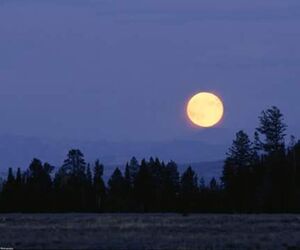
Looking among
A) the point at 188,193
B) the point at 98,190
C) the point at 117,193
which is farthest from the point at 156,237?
the point at 98,190

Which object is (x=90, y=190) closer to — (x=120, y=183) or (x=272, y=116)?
(x=120, y=183)

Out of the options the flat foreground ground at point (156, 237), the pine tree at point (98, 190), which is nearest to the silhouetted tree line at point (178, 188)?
the pine tree at point (98, 190)

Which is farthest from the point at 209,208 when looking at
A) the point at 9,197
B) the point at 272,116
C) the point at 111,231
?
the point at 111,231

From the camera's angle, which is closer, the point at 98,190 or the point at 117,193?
the point at 117,193

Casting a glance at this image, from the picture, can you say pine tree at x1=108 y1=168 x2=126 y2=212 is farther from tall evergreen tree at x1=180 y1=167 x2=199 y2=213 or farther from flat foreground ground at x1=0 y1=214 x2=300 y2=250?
flat foreground ground at x1=0 y1=214 x2=300 y2=250

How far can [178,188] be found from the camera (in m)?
121

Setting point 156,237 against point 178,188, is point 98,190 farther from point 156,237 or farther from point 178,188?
point 156,237

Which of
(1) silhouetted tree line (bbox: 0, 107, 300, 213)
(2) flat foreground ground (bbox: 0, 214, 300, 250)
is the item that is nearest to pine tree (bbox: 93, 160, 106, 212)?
(1) silhouetted tree line (bbox: 0, 107, 300, 213)

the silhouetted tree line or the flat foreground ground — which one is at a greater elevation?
the silhouetted tree line

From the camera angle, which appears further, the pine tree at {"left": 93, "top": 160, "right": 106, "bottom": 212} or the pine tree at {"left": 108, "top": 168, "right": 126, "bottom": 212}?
the pine tree at {"left": 93, "top": 160, "right": 106, "bottom": 212}

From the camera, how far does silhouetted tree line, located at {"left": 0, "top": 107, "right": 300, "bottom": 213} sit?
333 feet

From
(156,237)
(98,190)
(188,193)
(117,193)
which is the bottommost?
(156,237)

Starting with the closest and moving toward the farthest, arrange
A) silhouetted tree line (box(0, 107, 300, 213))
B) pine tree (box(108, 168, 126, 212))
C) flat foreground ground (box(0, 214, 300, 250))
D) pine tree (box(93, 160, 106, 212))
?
flat foreground ground (box(0, 214, 300, 250))
silhouetted tree line (box(0, 107, 300, 213))
pine tree (box(108, 168, 126, 212))
pine tree (box(93, 160, 106, 212))

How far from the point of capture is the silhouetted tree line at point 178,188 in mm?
101562
